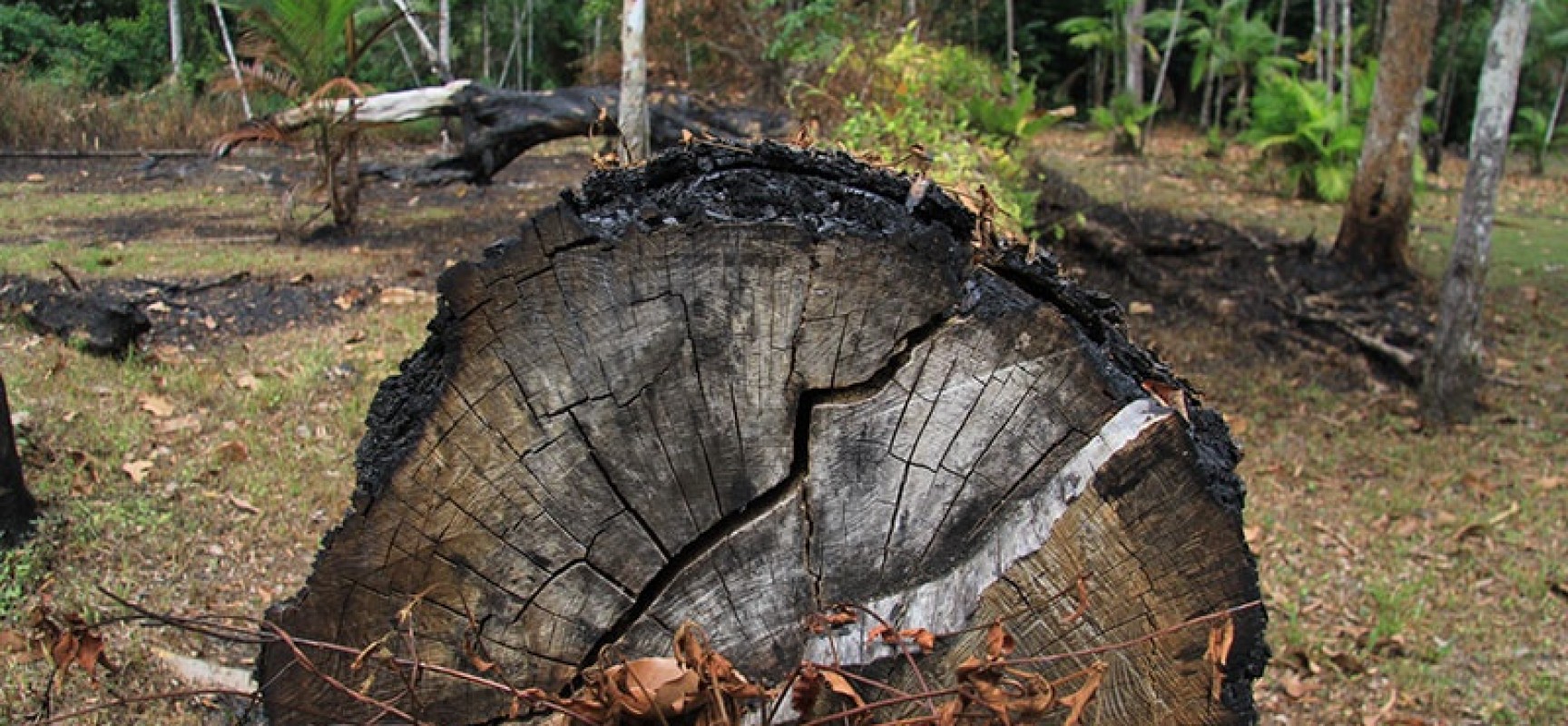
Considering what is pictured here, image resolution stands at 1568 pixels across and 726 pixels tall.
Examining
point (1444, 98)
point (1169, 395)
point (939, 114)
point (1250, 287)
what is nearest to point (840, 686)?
point (1169, 395)

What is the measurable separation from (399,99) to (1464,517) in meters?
8.31

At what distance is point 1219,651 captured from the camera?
1.51 m

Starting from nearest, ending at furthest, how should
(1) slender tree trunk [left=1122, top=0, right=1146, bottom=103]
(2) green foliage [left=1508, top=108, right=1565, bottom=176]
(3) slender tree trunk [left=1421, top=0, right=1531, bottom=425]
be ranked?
1. (3) slender tree trunk [left=1421, top=0, right=1531, bottom=425]
2. (1) slender tree trunk [left=1122, top=0, right=1146, bottom=103]
3. (2) green foliage [left=1508, top=108, right=1565, bottom=176]

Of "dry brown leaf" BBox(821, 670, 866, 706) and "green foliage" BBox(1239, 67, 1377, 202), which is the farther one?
"green foliage" BBox(1239, 67, 1377, 202)

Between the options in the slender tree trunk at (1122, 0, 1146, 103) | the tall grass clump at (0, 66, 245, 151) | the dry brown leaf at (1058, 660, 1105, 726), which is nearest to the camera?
the dry brown leaf at (1058, 660, 1105, 726)

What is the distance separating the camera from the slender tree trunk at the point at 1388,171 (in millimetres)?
8734

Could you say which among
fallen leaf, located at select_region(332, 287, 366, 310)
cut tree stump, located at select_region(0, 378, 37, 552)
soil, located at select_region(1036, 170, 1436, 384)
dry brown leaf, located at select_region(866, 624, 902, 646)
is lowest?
soil, located at select_region(1036, 170, 1436, 384)

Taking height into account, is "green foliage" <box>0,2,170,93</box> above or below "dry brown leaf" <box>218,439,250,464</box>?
above

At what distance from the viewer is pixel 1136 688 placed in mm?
1629

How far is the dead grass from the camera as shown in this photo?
3.99 m

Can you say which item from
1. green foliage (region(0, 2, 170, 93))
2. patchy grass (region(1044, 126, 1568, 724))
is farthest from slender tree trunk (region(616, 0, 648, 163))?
green foliage (region(0, 2, 170, 93))

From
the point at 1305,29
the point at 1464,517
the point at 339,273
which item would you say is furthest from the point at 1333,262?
the point at 1305,29

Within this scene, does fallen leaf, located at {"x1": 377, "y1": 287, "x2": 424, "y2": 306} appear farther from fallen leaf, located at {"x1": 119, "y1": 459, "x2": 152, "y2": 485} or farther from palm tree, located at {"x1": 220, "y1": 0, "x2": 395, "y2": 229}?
fallen leaf, located at {"x1": 119, "y1": 459, "x2": 152, "y2": 485}

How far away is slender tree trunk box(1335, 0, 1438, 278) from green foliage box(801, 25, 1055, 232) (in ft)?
8.00
